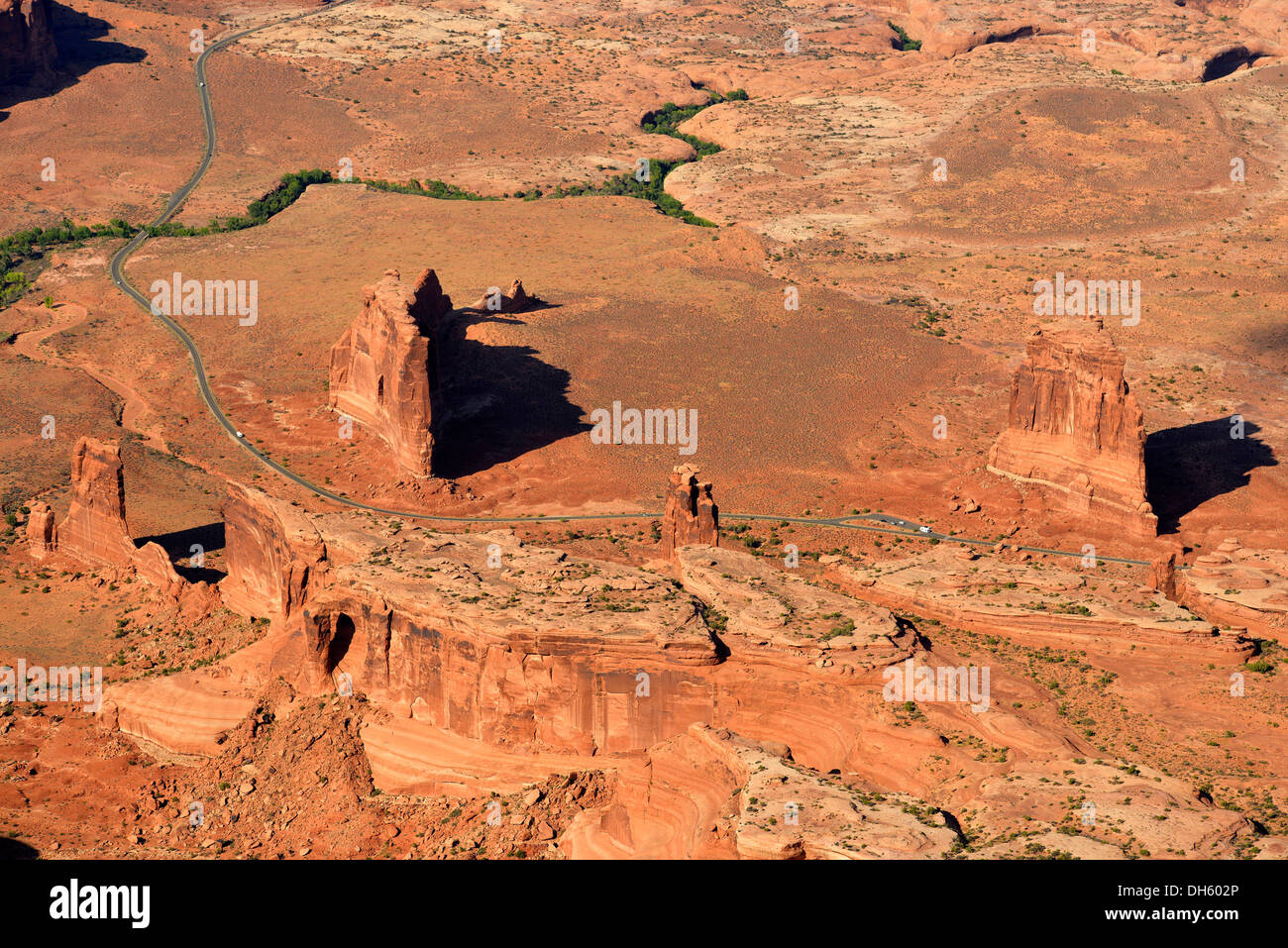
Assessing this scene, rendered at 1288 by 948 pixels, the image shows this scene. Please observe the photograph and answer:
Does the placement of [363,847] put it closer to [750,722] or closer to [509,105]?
[750,722]

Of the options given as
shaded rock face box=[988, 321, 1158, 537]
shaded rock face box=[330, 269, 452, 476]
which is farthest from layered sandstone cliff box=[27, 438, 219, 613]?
shaded rock face box=[988, 321, 1158, 537]

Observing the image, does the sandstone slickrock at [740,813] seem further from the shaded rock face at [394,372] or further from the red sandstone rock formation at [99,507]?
the shaded rock face at [394,372]

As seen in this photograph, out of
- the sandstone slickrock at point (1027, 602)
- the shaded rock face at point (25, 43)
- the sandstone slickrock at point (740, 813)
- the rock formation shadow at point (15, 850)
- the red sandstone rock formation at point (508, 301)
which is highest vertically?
the shaded rock face at point (25, 43)

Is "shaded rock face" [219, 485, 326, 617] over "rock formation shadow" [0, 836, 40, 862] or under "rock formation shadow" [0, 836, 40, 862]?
over

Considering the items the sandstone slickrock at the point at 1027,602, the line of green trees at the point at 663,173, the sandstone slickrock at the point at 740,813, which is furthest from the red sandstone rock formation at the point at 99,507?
the line of green trees at the point at 663,173

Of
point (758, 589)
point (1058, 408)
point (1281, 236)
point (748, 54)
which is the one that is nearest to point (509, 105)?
point (748, 54)

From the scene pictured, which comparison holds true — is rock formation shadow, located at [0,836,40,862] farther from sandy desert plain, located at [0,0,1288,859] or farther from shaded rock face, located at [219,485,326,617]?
shaded rock face, located at [219,485,326,617]

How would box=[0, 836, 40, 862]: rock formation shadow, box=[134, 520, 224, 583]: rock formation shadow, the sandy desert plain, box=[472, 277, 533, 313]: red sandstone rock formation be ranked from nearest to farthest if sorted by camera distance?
1. box=[0, 836, 40, 862]: rock formation shadow
2. the sandy desert plain
3. box=[134, 520, 224, 583]: rock formation shadow
4. box=[472, 277, 533, 313]: red sandstone rock formation
